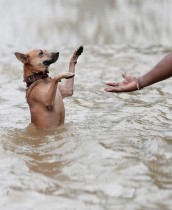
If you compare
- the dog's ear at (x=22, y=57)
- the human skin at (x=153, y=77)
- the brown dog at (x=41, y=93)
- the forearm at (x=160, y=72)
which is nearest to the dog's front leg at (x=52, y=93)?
the brown dog at (x=41, y=93)

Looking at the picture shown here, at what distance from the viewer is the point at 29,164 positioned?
5.09 meters

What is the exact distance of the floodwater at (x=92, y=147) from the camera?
4172 millimetres

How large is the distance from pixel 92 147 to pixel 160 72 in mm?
999

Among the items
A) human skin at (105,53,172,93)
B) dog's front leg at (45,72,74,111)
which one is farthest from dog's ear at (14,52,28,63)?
human skin at (105,53,172,93)

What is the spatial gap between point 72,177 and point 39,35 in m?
10.1

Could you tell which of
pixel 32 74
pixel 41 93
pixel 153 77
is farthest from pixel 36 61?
pixel 153 77

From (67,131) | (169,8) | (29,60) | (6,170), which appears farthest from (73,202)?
(169,8)

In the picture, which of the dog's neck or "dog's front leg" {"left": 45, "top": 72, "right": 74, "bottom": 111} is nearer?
"dog's front leg" {"left": 45, "top": 72, "right": 74, "bottom": 111}

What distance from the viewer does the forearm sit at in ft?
16.4

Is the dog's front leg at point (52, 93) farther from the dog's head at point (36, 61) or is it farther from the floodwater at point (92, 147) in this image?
the dog's head at point (36, 61)

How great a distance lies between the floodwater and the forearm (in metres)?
0.66

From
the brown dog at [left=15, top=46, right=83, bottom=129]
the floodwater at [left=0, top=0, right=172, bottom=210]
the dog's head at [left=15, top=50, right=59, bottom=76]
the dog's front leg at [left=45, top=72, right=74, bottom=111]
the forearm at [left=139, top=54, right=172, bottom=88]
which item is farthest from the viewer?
the dog's head at [left=15, top=50, right=59, bottom=76]

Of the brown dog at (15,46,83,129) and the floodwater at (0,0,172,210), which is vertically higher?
the brown dog at (15,46,83,129)

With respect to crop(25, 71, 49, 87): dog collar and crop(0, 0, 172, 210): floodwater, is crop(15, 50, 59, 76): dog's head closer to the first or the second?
crop(25, 71, 49, 87): dog collar
